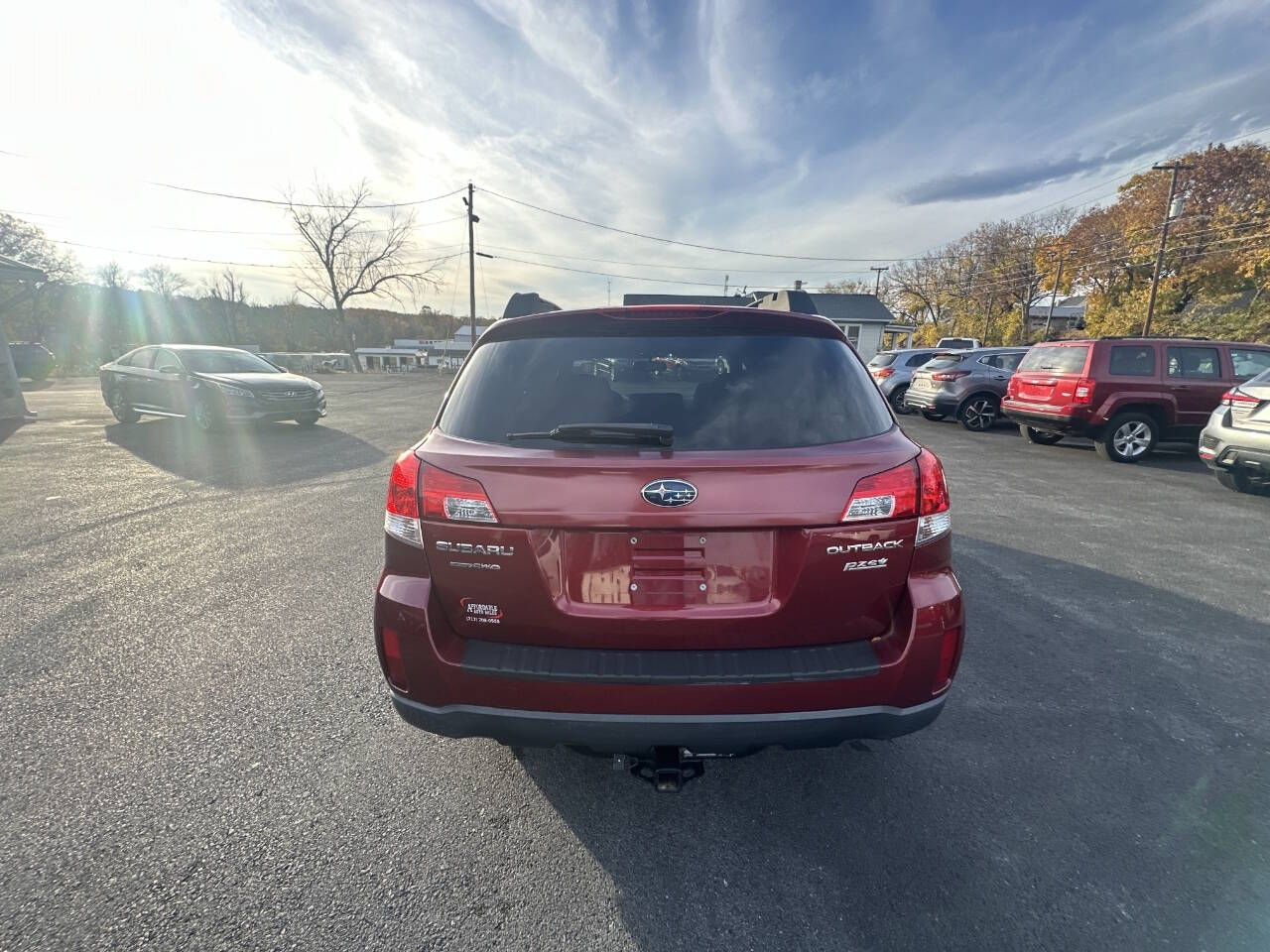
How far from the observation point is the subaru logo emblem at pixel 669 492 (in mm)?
1558

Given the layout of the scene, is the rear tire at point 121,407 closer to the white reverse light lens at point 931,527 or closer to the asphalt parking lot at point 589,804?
the asphalt parking lot at point 589,804

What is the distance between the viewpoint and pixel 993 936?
155cm

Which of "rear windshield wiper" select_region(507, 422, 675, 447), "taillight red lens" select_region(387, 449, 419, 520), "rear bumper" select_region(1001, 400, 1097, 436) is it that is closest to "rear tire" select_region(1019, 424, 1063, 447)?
"rear bumper" select_region(1001, 400, 1097, 436)

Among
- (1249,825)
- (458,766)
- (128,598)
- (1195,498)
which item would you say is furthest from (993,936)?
(1195,498)

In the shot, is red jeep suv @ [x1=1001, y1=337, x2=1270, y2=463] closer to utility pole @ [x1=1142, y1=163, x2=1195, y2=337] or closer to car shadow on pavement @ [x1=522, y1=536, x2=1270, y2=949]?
car shadow on pavement @ [x1=522, y1=536, x2=1270, y2=949]

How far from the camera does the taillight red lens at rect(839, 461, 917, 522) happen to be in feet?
5.25

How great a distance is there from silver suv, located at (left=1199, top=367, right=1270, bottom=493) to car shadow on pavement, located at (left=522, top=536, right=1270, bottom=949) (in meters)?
4.51

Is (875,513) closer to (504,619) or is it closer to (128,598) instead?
(504,619)

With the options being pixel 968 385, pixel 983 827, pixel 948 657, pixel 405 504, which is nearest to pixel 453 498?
pixel 405 504

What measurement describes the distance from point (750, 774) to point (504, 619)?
1.27 meters

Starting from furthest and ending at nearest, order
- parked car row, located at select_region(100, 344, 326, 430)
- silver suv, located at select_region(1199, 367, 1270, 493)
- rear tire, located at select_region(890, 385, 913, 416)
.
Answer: rear tire, located at select_region(890, 385, 913, 416), parked car row, located at select_region(100, 344, 326, 430), silver suv, located at select_region(1199, 367, 1270, 493)

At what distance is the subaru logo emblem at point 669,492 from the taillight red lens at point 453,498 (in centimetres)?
48

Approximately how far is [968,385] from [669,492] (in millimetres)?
12525

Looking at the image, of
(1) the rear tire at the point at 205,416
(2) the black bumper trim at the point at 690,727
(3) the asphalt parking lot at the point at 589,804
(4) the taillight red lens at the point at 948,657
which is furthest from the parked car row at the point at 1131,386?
(1) the rear tire at the point at 205,416
